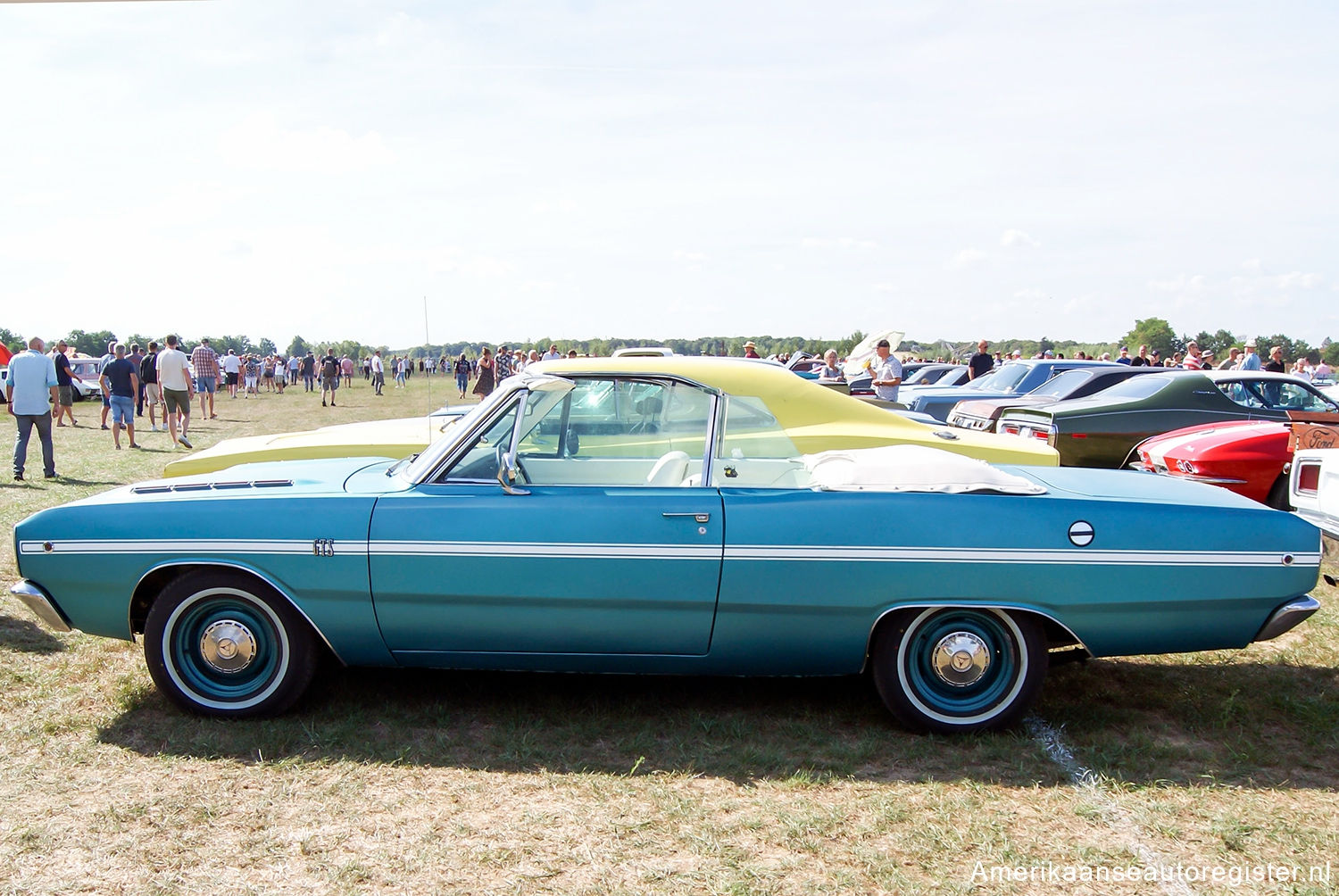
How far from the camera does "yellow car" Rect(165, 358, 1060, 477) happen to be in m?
4.02

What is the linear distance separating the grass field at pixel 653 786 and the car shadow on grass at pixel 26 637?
0.86 ft

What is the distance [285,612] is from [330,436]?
9.79 feet

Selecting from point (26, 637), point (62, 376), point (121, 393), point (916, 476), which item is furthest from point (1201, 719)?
point (62, 376)

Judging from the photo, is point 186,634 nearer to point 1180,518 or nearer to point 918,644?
point 918,644

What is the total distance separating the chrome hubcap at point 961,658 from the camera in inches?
143

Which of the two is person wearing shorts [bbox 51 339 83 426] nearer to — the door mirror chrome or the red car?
the door mirror chrome

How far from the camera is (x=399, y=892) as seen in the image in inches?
104

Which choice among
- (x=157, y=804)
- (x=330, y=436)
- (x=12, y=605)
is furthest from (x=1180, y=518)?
(x=12, y=605)

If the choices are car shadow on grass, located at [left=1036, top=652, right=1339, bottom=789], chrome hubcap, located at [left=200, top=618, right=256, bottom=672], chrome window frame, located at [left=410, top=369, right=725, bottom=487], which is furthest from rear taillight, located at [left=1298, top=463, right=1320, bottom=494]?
chrome hubcap, located at [left=200, top=618, right=256, bottom=672]

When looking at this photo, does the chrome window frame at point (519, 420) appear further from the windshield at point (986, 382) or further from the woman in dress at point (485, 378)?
the woman in dress at point (485, 378)

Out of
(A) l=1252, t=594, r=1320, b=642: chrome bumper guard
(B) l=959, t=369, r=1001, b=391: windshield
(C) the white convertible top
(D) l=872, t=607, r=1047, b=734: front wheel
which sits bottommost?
(D) l=872, t=607, r=1047, b=734: front wheel

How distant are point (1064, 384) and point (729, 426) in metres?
8.51

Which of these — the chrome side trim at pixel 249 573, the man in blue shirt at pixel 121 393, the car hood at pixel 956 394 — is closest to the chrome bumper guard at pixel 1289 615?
the chrome side trim at pixel 249 573

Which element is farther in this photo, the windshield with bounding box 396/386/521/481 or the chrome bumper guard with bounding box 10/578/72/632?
the windshield with bounding box 396/386/521/481
